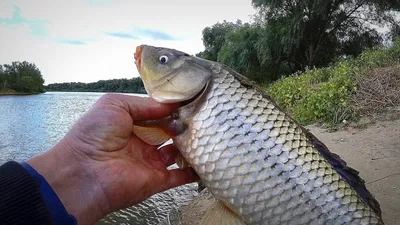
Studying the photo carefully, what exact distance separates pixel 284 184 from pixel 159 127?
36.6 inches

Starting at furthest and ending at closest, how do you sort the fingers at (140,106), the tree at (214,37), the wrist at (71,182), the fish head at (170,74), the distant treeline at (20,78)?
the distant treeline at (20,78) → the tree at (214,37) → the fingers at (140,106) → the fish head at (170,74) → the wrist at (71,182)

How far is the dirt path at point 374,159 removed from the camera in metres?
4.57

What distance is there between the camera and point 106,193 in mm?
2377

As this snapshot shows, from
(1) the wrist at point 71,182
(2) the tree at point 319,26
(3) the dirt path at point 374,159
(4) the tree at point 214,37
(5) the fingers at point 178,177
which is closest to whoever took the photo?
(1) the wrist at point 71,182

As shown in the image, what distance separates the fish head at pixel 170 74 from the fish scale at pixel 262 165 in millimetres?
119

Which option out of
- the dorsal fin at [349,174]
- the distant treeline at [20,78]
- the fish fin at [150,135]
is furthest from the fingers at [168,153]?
the distant treeline at [20,78]

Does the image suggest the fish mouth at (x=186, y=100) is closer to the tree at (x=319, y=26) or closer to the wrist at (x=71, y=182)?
the wrist at (x=71, y=182)

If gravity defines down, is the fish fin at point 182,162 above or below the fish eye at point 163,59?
below

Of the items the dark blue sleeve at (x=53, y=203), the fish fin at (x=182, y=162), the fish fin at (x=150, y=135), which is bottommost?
the dark blue sleeve at (x=53, y=203)

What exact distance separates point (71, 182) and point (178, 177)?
86 centimetres

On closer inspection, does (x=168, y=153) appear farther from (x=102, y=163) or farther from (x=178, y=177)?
(x=102, y=163)

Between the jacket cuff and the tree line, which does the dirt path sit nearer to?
the jacket cuff

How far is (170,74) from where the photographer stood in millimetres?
2326

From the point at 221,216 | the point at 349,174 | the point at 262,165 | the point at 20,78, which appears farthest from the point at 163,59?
the point at 20,78
